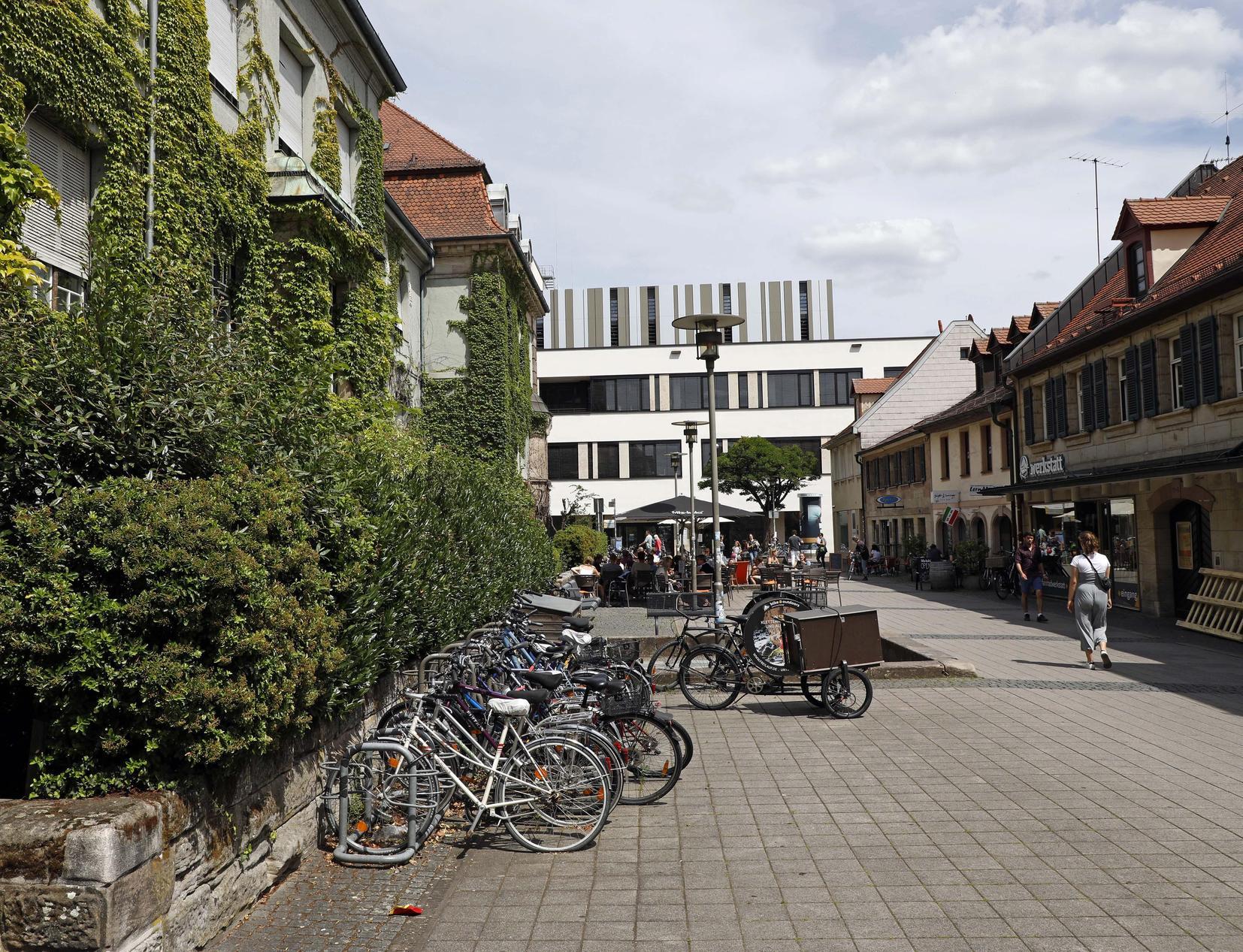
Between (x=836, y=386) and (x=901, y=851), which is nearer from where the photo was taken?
(x=901, y=851)

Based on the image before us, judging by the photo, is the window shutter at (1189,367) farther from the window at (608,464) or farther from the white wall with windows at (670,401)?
the window at (608,464)

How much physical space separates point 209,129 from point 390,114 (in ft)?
64.8

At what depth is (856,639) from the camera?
10.3m

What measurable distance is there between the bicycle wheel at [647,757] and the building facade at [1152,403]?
13038mm

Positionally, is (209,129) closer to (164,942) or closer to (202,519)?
(202,519)

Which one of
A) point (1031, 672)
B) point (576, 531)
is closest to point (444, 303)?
point (576, 531)

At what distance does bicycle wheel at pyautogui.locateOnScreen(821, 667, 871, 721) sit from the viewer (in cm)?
1026

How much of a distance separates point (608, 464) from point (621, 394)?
4.53 metres

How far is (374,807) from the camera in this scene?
6.17 meters

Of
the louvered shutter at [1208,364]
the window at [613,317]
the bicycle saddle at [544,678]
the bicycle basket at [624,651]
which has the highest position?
the window at [613,317]

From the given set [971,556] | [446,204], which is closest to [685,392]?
[971,556]

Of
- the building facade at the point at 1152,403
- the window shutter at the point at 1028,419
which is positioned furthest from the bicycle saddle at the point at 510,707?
the window shutter at the point at 1028,419

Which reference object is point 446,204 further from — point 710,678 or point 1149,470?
point 710,678

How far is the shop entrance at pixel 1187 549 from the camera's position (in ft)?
65.4
